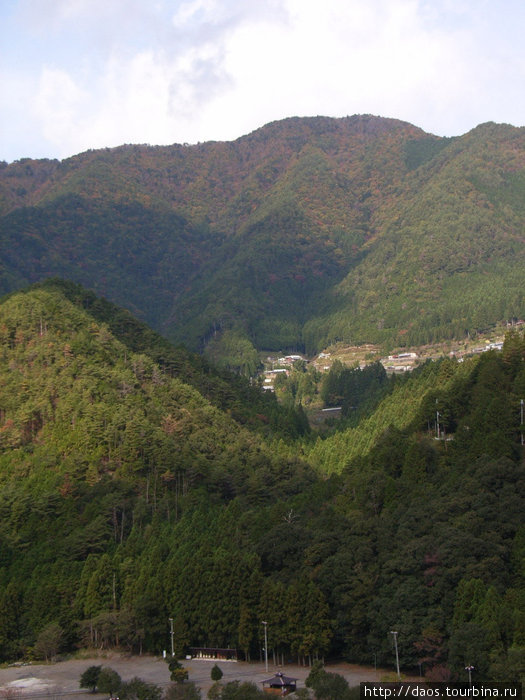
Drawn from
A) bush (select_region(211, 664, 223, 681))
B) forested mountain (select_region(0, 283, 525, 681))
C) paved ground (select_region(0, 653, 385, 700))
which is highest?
forested mountain (select_region(0, 283, 525, 681))

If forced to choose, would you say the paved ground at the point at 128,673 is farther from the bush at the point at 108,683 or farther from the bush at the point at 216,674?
the bush at the point at 108,683

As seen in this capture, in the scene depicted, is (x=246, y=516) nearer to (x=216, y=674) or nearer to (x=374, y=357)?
(x=216, y=674)

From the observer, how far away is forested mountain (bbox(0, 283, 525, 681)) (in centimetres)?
5866

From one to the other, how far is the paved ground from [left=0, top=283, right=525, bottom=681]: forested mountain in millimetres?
1246

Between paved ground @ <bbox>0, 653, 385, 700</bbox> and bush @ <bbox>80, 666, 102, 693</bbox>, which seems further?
paved ground @ <bbox>0, 653, 385, 700</bbox>

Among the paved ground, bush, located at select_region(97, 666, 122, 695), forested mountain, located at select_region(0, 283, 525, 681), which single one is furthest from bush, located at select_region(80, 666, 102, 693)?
forested mountain, located at select_region(0, 283, 525, 681)

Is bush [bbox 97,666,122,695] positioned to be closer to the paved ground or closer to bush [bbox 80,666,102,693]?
bush [bbox 80,666,102,693]

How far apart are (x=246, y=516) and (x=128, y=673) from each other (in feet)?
55.1

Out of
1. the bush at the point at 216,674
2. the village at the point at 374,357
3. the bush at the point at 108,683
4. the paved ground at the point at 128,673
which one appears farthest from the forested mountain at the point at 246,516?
the village at the point at 374,357

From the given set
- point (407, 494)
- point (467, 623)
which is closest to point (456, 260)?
point (407, 494)

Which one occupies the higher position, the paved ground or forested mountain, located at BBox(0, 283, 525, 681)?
forested mountain, located at BBox(0, 283, 525, 681)

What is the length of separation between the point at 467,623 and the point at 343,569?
10466 mm

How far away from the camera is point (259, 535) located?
71312mm

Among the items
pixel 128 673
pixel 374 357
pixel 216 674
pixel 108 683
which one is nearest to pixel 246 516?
pixel 128 673
